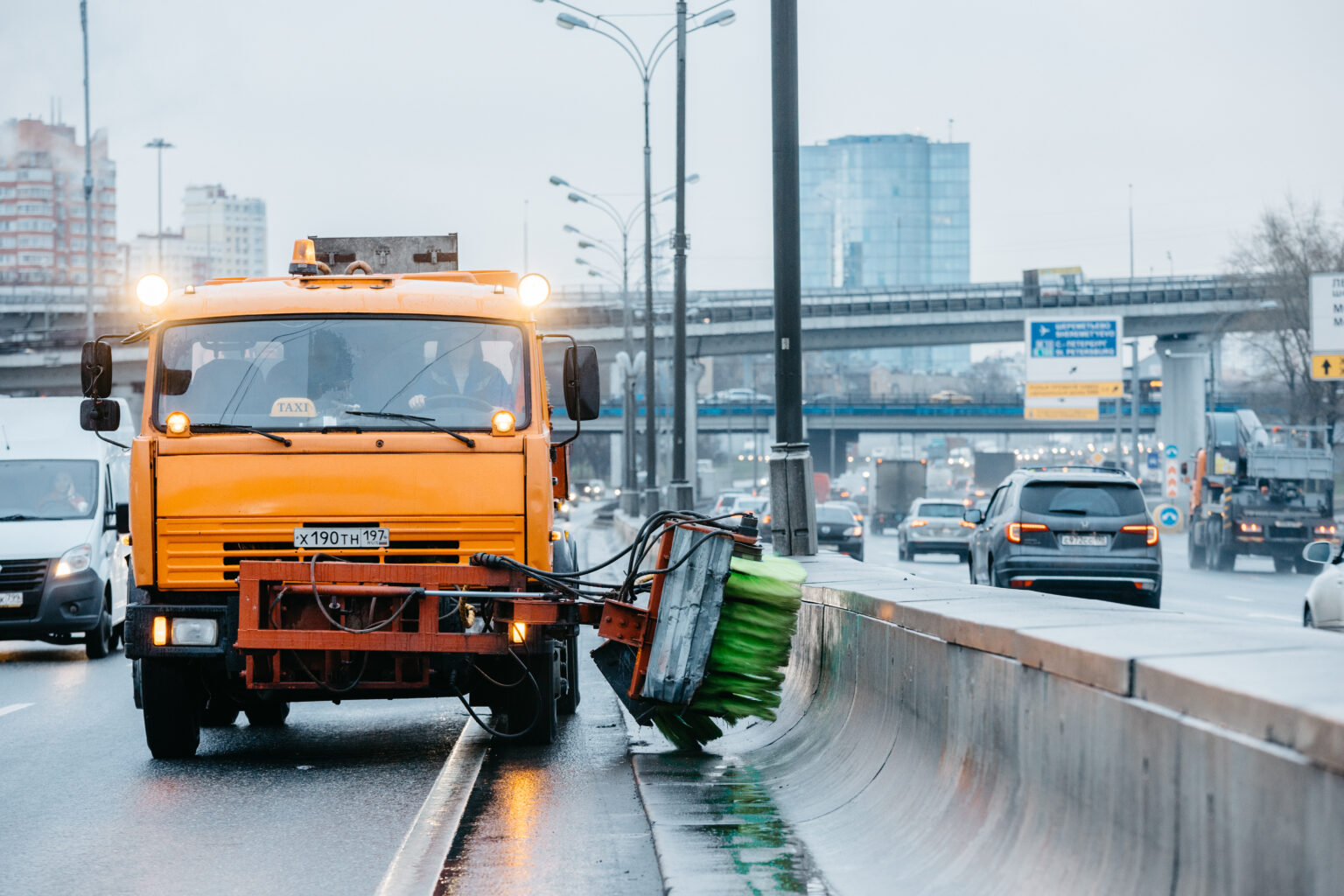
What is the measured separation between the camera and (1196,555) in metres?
38.1

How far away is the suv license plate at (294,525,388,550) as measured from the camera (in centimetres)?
824

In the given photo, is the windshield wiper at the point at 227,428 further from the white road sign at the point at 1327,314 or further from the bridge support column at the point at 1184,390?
the bridge support column at the point at 1184,390

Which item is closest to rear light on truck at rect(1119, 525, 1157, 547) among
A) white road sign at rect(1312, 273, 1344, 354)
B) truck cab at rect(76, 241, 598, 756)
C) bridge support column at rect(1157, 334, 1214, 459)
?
truck cab at rect(76, 241, 598, 756)

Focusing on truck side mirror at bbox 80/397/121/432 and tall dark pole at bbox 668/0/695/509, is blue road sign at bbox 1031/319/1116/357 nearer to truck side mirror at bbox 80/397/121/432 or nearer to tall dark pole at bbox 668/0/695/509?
tall dark pole at bbox 668/0/695/509

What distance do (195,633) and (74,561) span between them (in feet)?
25.6

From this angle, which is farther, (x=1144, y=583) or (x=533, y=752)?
(x=1144, y=583)

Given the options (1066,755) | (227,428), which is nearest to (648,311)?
(227,428)

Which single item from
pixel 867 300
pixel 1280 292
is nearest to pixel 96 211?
pixel 867 300

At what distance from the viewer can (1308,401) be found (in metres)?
60.2

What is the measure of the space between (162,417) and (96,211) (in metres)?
174

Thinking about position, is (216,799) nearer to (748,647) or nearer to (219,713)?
(748,647)

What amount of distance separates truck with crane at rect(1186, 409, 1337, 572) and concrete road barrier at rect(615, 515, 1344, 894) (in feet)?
95.2

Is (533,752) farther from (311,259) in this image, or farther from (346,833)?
(311,259)

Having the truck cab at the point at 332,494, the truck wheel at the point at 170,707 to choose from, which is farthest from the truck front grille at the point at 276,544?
the truck wheel at the point at 170,707
